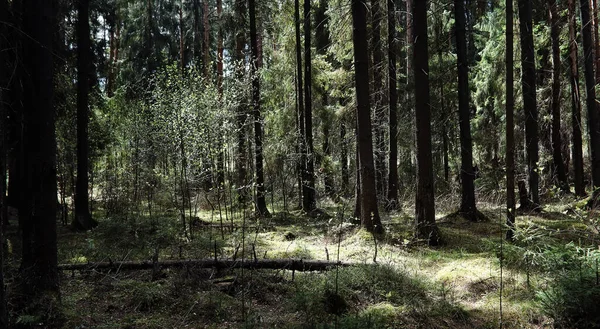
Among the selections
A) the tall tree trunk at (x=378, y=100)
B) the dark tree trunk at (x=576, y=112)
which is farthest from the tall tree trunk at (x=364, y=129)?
the dark tree trunk at (x=576, y=112)

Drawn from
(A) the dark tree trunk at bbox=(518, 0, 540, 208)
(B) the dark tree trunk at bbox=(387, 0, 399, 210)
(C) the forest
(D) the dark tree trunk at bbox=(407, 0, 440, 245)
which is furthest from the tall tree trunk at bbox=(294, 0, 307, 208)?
(A) the dark tree trunk at bbox=(518, 0, 540, 208)

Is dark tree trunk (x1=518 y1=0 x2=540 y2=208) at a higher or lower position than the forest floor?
higher

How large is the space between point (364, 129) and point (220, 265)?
4.96 meters

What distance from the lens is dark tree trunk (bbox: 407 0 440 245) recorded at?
9.37 meters

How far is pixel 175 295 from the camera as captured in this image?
6.08 metres

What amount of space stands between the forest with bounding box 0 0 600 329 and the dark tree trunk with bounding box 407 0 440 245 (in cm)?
4

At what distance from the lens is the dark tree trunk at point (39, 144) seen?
5.30m

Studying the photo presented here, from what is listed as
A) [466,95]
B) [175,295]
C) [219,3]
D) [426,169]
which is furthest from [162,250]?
[219,3]

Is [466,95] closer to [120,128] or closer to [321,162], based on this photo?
[321,162]

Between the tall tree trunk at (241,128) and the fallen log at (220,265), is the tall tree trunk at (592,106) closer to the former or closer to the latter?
the fallen log at (220,265)

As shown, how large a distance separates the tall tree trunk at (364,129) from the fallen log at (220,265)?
3063mm

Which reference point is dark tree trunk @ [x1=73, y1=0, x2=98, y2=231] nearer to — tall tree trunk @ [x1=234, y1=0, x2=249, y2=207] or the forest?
the forest

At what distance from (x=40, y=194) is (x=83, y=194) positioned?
→ 7761mm

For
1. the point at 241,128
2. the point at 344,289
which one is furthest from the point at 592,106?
the point at 241,128
